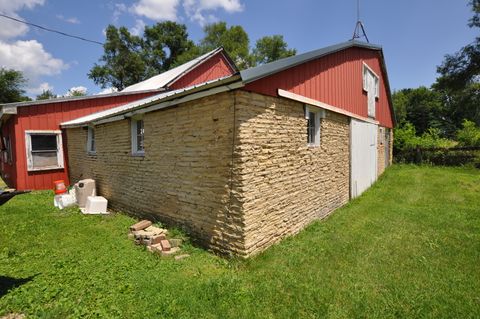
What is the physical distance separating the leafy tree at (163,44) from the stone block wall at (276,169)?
3275cm

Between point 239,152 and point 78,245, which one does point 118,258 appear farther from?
point 239,152

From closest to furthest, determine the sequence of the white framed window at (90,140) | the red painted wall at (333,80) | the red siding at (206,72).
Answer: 1. the red painted wall at (333,80)
2. the white framed window at (90,140)
3. the red siding at (206,72)

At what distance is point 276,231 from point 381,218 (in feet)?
11.3

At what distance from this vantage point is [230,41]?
1379 inches

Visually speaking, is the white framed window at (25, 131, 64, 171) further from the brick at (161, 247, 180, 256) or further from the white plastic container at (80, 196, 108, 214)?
the brick at (161, 247, 180, 256)

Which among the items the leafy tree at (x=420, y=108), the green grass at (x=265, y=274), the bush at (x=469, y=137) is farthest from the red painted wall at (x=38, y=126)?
the leafy tree at (x=420, y=108)

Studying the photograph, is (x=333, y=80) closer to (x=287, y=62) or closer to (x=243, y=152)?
(x=287, y=62)

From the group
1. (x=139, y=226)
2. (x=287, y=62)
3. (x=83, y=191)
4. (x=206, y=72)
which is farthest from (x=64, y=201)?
(x=206, y=72)

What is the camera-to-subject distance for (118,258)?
4742 millimetres

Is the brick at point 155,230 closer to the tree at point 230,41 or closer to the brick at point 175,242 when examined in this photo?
the brick at point 175,242

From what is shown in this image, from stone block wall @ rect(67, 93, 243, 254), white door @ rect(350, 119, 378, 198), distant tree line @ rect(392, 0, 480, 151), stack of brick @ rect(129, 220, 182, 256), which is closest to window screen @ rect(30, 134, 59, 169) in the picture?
stone block wall @ rect(67, 93, 243, 254)

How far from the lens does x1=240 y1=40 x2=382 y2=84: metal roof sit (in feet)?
14.3

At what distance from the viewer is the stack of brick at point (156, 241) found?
489 cm

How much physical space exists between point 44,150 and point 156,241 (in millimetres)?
9403
